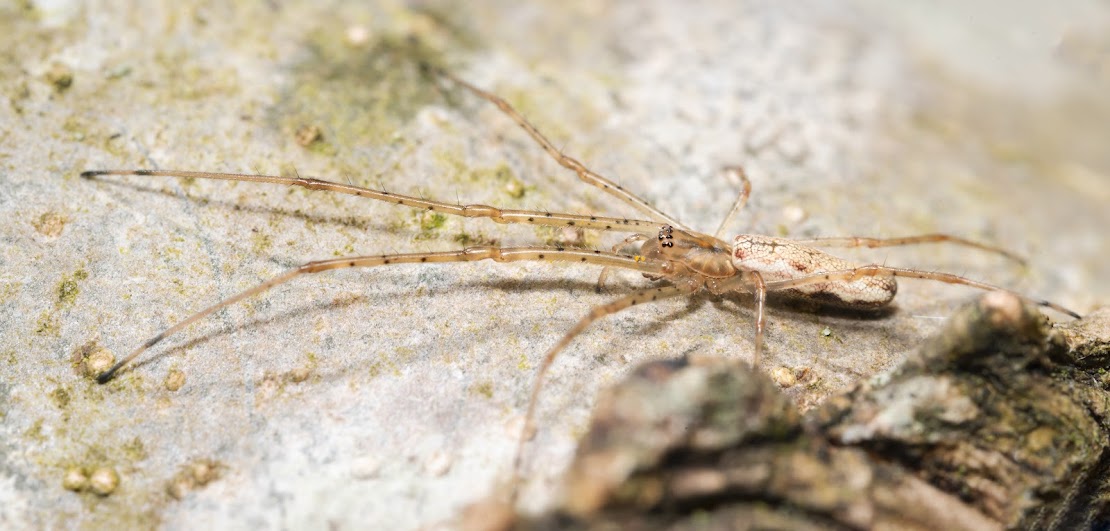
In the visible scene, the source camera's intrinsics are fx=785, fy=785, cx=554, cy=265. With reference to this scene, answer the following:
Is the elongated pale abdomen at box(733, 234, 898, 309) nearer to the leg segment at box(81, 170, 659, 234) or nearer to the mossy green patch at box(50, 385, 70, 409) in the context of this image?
the leg segment at box(81, 170, 659, 234)

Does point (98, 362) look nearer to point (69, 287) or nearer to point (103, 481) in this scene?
point (69, 287)

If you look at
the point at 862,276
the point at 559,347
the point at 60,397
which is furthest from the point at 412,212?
the point at 862,276

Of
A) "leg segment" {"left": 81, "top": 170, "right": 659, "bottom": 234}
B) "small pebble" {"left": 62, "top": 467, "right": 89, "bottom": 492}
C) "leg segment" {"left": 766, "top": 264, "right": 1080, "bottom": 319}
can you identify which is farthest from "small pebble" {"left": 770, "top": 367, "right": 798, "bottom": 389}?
"small pebble" {"left": 62, "top": 467, "right": 89, "bottom": 492}

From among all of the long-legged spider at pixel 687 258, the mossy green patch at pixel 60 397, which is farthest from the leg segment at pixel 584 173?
the mossy green patch at pixel 60 397

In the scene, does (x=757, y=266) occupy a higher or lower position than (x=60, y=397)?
higher

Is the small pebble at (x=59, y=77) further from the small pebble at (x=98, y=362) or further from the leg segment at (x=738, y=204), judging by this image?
the leg segment at (x=738, y=204)

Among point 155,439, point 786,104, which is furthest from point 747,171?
point 155,439

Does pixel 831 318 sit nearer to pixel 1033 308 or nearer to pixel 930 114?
pixel 1033 308
